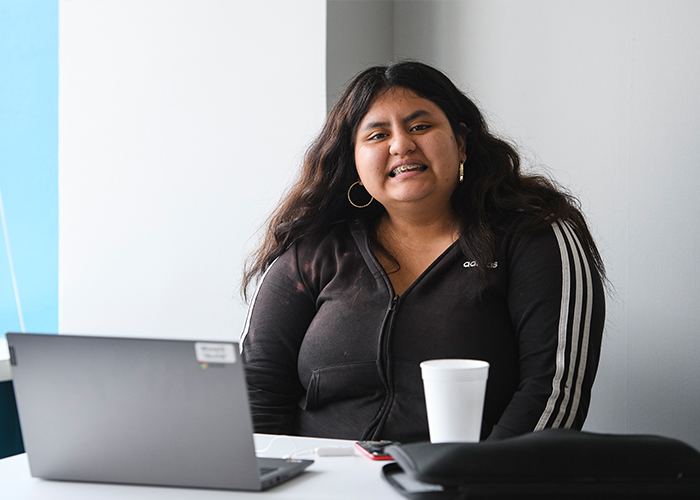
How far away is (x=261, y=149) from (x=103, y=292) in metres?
0.88

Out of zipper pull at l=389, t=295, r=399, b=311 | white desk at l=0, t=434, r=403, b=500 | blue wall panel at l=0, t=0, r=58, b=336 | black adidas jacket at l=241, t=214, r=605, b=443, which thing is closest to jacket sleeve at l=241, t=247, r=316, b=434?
black adidas jacket at l=241, t=214, r=605, b=443

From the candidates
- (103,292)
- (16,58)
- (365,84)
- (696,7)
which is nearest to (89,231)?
(103,292)

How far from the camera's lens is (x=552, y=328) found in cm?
139

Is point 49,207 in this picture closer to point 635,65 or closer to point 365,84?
point 365,84

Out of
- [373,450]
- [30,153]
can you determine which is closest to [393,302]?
[373,450]

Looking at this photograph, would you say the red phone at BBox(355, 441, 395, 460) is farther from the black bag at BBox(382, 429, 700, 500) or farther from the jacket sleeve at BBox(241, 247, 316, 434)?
the jacket sleeve at BBox(241, 247, 316, 434)

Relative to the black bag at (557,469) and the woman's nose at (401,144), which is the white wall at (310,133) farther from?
the black bag at (557,469)

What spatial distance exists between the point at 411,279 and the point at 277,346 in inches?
13.8

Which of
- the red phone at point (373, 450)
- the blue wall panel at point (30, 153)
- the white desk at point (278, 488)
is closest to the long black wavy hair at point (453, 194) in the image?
the red phone at point (373, 450)

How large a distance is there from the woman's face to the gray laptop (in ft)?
2.89

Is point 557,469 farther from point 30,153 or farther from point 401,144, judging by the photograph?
point 30,153

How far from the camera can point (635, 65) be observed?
1.92m

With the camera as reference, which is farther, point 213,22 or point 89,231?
point 89,231

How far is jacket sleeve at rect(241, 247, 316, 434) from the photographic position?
1590mm
